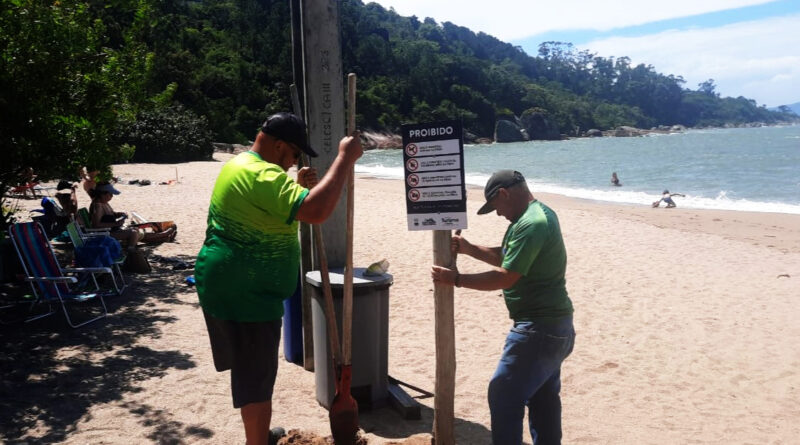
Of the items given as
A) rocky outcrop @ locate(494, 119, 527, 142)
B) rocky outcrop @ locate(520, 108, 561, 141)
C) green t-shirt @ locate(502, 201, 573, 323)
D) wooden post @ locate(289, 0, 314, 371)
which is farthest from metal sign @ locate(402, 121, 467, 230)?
rocky outcrop @ locate(520, 108, 561, 141)

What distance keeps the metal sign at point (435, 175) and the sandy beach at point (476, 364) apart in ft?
5.19

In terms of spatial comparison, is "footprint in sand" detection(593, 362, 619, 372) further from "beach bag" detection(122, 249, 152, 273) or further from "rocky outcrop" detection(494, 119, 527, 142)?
"rocky outcrop" detection(494, 119, 527, 142)

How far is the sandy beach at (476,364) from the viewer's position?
4.07 meters

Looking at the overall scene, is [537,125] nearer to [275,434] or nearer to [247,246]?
[275,434]

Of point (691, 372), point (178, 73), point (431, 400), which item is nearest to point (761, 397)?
point (691, 372)

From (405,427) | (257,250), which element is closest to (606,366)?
(405,427)

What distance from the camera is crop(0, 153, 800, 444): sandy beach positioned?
407cm

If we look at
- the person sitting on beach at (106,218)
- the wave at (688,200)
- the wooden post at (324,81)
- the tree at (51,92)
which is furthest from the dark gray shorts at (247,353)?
the wave at (688,200)

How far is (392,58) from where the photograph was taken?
10738 centimetres

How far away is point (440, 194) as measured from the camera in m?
3.16

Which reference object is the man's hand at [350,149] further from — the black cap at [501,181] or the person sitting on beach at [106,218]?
the person sitting on beach at [106,218]

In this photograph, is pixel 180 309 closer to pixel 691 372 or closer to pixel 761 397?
pixel 691 372

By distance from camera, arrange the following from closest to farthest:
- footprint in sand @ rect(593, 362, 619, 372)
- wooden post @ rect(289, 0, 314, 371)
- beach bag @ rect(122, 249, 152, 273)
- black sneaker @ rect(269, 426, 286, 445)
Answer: black sneaker @ rect(269, 426, 286, 445)
wooden post @ rect(289, 0, 314, 371)
footprint in sand @ rect(593, 362, 619, 372)
beach bag @ rect(122, 249, 152, 273)

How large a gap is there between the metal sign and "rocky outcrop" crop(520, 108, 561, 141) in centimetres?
11533
